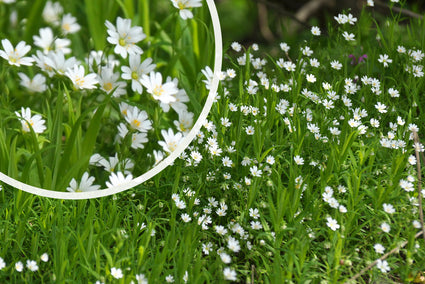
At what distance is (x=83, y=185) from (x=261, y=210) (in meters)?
0.55

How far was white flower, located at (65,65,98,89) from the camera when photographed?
59.0 inches

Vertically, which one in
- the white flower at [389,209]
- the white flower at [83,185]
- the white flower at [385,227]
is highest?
the white flower at [389,209]

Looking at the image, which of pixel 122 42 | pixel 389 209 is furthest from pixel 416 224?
pixel 122 42

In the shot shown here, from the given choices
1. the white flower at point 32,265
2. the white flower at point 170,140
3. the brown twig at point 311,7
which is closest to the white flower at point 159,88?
the white flower at point 170,140

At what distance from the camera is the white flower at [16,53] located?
1469 mm

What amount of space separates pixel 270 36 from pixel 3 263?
9.65 ft

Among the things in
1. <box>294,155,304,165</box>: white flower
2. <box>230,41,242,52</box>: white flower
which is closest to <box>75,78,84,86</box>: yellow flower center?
<box>294,155,304,165</box>: white flower

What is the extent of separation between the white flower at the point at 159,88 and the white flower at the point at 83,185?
0.29 meters

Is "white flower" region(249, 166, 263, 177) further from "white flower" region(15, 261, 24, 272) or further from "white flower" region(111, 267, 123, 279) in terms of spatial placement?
"white flower" region(15, 261, 24, 272)

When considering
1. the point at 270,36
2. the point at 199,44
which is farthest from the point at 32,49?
the point at 270,36

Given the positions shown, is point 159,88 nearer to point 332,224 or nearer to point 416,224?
point 332,224

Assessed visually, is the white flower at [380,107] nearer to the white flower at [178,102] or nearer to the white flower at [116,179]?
the white flower at [178,102]

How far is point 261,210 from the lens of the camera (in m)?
1.74

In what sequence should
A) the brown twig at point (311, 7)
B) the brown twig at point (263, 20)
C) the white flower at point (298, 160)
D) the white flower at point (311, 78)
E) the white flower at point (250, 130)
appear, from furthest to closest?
the brown twig at point (263, 20)
the brown twig at point (311, 7)
the white flower at point (311, 78)
the white flower at point (250, 130)
the white flower at point (298, 160)
